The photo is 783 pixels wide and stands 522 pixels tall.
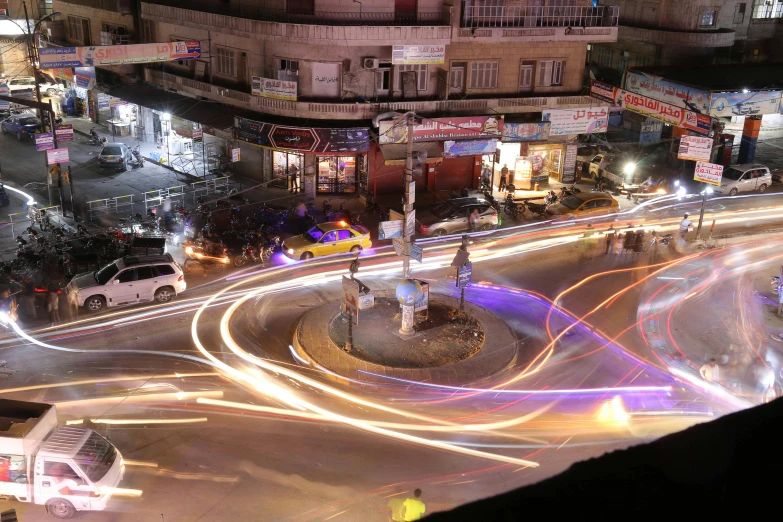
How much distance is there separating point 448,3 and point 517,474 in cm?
2387

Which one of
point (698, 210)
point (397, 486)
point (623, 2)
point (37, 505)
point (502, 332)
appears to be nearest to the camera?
point (37, 505)

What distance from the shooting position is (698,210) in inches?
1489

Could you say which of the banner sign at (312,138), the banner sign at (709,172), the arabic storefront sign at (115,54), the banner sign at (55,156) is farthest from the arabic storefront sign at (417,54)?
the banner sign at (55,156)

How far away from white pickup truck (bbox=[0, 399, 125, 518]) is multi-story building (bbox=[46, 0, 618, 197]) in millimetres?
21261

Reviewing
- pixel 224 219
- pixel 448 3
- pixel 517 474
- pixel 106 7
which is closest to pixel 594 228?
pixel 448 3

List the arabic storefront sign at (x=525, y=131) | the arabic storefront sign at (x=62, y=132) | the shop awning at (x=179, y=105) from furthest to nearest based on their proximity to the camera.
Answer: the arabic storefront sign at (x=525, y=131) → the shop awning at (x=179, y=105) → the arabic storefront sign at (x=62, y=132)

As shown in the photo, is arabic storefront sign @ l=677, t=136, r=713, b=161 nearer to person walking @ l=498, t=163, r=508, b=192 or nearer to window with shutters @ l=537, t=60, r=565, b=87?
window with shutters @ l=537, t=60, r=565, b=87

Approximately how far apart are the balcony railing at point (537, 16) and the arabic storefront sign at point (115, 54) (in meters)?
13.3

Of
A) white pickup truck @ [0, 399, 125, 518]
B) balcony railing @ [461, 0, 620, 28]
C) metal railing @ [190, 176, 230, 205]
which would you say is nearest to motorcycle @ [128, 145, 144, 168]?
metal railing @ [190, 176, 230, 205]

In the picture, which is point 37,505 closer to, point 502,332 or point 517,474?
point 517,474

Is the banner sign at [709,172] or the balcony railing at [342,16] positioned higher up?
the balcony railing at [342,16]

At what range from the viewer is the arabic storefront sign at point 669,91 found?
38.3 metres

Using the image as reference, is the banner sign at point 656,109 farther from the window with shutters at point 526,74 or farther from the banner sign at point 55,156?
the banner sign at point 55,156

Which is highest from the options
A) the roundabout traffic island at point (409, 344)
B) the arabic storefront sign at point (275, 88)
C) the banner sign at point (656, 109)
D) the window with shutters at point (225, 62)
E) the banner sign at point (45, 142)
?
the window with shutters at point (225, 62)
